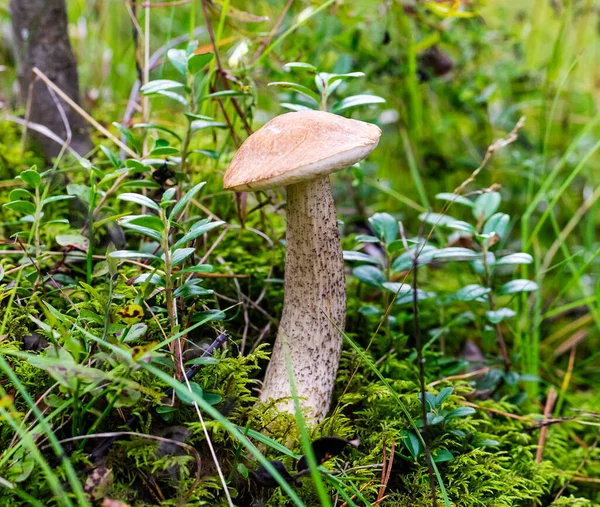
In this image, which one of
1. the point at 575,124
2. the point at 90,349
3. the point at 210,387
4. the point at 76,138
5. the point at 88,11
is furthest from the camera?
the point at 575,124

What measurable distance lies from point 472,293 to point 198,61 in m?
1.06

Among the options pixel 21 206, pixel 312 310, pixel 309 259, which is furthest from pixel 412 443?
pixel 21 206

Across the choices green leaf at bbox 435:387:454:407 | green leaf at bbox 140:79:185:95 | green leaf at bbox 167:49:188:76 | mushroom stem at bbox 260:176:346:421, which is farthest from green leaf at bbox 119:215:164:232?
green leaf at bbox 435:387:454:407

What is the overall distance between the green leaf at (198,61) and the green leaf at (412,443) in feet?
3.72

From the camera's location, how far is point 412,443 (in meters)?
1.30

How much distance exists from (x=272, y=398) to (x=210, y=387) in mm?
158

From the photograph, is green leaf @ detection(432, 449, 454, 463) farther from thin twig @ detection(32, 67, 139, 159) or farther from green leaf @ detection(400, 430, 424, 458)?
thin twig @ detection(32, 67, 139, 159)

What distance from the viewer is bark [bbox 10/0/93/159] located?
1.78 metres

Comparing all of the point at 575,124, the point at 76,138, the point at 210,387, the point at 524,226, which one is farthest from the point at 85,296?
the point at 575,124

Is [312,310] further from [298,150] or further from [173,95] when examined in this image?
[173,95]

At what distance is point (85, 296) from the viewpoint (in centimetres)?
143

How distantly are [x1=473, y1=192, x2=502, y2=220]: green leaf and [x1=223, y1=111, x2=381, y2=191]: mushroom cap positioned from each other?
0.65m

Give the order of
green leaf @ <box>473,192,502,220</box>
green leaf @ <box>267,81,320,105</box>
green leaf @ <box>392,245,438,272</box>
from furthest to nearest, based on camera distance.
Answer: green leaf @ <box>473,192,502,220</box> < green leaf @ <box>392,245,438,272</box> < green leaf @ <box>267,81,320,105</box>

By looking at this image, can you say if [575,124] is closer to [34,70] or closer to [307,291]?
[307,291]
